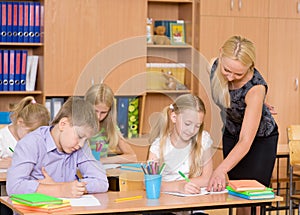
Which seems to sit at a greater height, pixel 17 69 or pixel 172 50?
pixel 172 50

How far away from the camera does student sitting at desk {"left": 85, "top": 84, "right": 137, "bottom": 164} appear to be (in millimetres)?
3955

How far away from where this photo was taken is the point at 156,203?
276 centimetres

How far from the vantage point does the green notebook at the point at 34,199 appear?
8.23ft

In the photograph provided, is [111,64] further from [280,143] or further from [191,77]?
[280,143]

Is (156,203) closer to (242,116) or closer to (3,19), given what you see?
(242,116)

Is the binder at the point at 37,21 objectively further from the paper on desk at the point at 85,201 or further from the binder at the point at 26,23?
the paper on desk at the point at 85,201

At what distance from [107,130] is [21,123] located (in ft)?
1.93

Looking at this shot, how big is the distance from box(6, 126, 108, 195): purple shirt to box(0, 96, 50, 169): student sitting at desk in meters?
0.65

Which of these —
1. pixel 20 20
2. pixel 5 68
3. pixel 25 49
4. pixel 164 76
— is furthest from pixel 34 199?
pixel 164 76

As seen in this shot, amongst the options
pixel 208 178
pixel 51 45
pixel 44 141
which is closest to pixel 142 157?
pixel 51 45

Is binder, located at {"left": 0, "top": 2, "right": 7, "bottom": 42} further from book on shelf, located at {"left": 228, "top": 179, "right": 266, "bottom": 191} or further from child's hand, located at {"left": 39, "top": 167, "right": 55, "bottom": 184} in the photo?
book on shelf, located at {"left": 228, "top": 179, "right": 266, "bottom": 191}

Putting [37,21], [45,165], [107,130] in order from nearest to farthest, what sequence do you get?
[45,165], [107,130], [37,21]

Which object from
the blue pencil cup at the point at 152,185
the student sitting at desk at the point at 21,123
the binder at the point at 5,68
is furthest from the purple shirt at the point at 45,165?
the binder at the point at 5,68

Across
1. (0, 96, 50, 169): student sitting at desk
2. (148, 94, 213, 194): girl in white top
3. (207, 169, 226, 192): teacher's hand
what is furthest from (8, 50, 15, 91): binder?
(207, 169, 226, 192): teacher's hand
